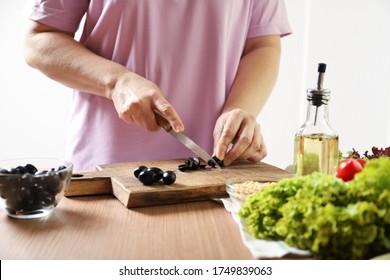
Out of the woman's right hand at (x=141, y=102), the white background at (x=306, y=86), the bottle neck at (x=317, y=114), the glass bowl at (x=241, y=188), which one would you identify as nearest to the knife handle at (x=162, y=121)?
the woman's right hand at (x=141, y=102)

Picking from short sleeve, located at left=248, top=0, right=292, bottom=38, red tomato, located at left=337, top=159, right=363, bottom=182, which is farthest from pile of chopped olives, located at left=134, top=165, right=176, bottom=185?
short sleeve, located at left=248, top=0, right=292, bottom=38

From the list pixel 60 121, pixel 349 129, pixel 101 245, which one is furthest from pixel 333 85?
pixel 101 245

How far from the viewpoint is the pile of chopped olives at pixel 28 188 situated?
96 cm

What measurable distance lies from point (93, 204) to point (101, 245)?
0.26 metres

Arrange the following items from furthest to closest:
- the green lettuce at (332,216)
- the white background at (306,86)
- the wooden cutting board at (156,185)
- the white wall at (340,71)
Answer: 1. the white wall at (340,71)
2. the white background at (306,86)
3. the wooden cutting board at (156,185)
4. the green lettuce at (332,216)

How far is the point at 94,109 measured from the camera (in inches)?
59.0

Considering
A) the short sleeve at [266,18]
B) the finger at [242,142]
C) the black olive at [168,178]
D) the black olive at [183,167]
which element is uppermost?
the short sleeve at [266,18]

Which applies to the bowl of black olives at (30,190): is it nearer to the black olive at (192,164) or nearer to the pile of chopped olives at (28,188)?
the pile of chopped olives at (28,188)

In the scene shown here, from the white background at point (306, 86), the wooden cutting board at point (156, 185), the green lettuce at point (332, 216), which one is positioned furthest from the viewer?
the white background at point (306, 86)

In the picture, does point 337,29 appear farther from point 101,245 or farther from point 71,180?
point 101,245

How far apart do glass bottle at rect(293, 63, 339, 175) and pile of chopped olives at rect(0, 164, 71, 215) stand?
0.54 meters

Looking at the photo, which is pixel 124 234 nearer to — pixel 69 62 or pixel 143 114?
pixel 143 114

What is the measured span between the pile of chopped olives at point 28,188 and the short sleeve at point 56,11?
0.57m

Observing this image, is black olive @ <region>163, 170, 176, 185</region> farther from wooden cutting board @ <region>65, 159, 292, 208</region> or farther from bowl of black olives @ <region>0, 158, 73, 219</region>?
bowl of black olives @ <region>0, 158, 73, 219</region>
